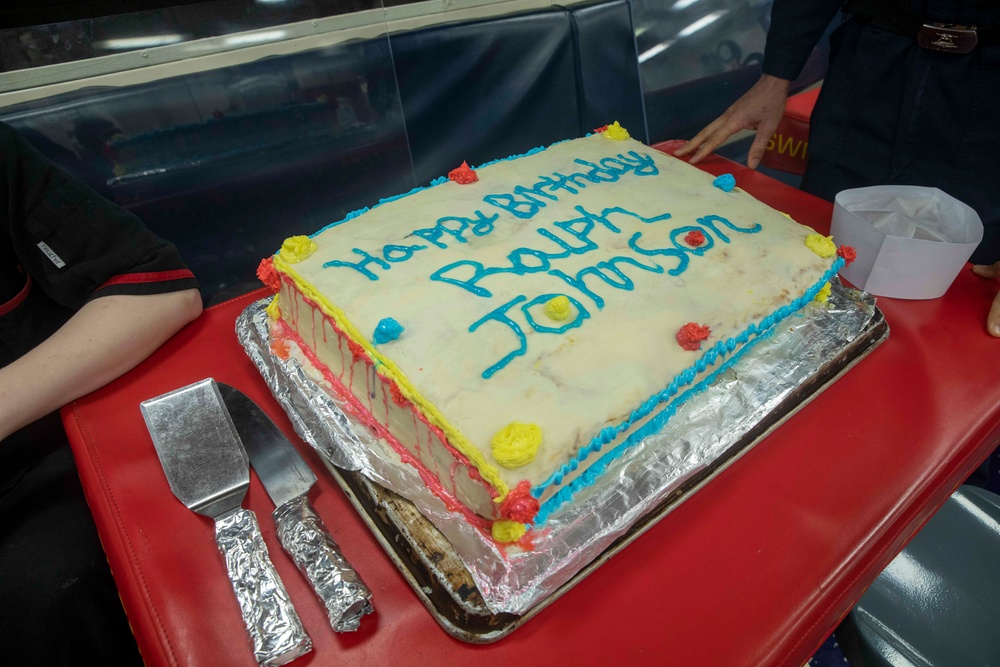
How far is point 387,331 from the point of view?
1.14m

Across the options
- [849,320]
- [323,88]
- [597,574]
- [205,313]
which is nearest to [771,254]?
[849,320]

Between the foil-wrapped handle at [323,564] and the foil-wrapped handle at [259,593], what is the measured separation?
5cm

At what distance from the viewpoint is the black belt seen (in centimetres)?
171

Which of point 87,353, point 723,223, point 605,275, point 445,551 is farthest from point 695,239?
point 87,353

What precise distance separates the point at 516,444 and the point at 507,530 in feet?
0.58

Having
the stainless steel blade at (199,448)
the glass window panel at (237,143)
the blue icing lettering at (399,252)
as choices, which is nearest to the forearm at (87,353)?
the stainless steel blade at (199,448)

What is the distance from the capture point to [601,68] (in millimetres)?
2850

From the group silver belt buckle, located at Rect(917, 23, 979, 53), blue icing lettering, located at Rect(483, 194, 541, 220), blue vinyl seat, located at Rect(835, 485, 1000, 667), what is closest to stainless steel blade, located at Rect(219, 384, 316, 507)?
blue icing lettering, located at Rect(483, 194, 541, 220)

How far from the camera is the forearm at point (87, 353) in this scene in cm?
126

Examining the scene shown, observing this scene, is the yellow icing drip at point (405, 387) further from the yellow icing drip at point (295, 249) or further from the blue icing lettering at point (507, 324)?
the blue icing lettering at point (507, 324)

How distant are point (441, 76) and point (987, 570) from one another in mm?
2472

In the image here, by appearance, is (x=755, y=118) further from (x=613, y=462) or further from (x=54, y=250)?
(x=54, y=250)

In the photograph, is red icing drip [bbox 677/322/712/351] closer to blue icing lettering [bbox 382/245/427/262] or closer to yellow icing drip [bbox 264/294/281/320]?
blue icing lettering [bbox 382/245/427/262]

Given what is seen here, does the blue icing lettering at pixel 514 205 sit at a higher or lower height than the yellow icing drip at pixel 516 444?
higher
